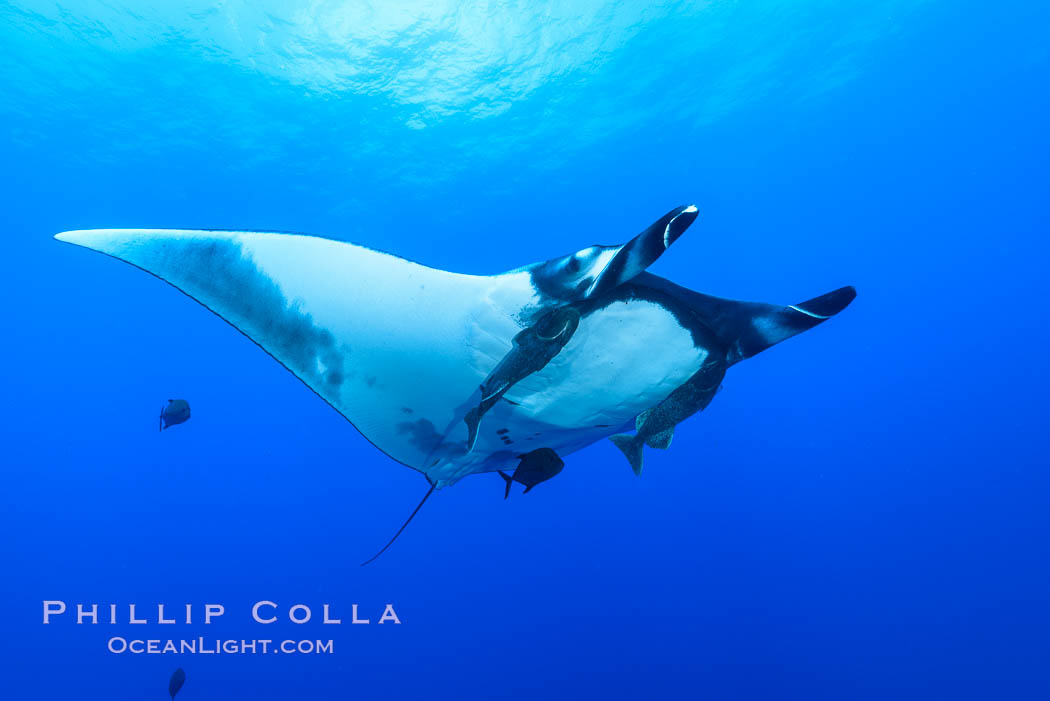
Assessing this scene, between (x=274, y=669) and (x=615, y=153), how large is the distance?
2286 centimetres

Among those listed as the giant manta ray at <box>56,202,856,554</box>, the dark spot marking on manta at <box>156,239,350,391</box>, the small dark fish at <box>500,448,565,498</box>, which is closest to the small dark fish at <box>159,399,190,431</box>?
the giant manta ray at <box>56,202,856,554</box>

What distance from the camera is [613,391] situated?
235 centimetres

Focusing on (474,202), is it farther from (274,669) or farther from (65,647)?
(65,647)

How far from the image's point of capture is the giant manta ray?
1980 mm

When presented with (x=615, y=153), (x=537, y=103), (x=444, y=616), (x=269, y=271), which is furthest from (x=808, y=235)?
(x=269, y=271)

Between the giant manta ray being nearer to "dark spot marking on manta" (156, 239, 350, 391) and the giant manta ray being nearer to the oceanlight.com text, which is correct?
"dark spot marking on manta" (156, 239, 350, 391)

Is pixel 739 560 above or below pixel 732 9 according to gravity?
below

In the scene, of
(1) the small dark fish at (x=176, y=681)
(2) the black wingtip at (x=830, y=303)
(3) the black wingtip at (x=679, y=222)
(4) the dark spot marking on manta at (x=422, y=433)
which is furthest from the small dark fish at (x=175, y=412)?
(2) the black wingtip at (x=830, y=303)

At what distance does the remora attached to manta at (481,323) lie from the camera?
1.98m

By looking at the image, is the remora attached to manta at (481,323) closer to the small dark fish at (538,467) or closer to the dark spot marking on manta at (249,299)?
the dark spot marking on manta at (249,299)

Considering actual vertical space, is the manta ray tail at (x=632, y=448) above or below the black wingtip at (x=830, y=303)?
above

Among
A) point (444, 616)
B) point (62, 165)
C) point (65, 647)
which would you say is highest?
point (62, 165)

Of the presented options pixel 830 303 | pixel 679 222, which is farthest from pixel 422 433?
pixel 830 303

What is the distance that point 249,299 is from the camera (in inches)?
84.6
